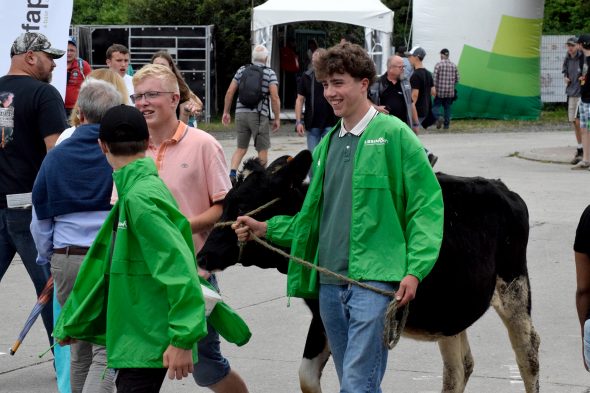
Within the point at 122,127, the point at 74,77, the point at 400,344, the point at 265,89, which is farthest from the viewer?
the point at 265,89

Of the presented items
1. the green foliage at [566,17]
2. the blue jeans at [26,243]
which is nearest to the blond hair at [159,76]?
the blue jeans at [26,243]

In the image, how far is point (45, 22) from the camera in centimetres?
1048

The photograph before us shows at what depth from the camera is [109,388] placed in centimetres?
503

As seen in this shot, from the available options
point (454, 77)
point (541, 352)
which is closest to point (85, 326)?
point (541, 352)

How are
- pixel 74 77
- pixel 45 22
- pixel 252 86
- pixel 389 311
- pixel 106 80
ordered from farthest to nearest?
pixel 252 86 < pixel 74 77 < pixel 45 22 < pixel 106 80 < pixel 389 311

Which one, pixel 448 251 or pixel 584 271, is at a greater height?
pixel 584 271

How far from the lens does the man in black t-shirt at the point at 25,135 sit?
6898 mm

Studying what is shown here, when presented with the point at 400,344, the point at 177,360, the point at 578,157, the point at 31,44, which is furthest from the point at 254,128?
the point at 177,360

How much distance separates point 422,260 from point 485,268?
49.1 inches

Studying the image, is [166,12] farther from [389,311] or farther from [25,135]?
[389,311]

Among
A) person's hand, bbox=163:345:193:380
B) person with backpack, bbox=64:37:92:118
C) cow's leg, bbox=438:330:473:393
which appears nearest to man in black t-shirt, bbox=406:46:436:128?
person with backpack, bbox=64:37:92:118

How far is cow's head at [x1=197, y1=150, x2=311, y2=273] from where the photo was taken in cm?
534

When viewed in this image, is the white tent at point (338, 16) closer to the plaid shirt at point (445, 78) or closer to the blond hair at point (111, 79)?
the plaid shirt at point (445, 78)

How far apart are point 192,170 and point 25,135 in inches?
78.2
